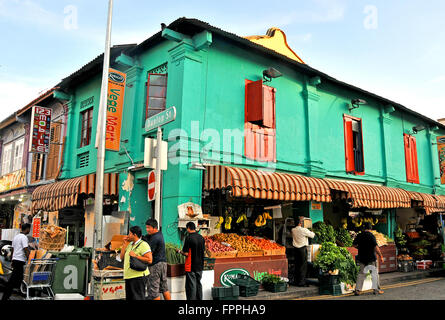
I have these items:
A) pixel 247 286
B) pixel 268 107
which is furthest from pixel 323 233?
pixel 268 107

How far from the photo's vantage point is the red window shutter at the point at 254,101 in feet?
36.0

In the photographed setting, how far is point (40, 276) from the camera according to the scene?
8.33 meters

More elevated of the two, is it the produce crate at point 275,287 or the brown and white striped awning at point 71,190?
the brown and white striped awning at point 71,190

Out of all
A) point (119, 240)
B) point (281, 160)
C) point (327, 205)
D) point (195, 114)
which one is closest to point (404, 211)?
point (327, 205)

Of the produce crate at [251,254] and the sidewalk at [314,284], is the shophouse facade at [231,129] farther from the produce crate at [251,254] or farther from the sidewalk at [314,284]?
the sidewalk at [314,284]

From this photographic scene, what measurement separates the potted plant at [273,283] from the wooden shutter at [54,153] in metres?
9.81

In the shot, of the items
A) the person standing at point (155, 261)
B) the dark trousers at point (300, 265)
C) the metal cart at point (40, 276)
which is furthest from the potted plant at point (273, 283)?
the metal cart at point (40, 276)

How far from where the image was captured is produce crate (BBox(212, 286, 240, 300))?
7.98 metres

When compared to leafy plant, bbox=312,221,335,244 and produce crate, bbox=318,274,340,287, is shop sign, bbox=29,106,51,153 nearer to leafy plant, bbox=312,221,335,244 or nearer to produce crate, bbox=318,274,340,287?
leafy plant, bbox=312,221,335,244

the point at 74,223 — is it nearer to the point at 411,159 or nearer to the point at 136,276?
the point at 136,276

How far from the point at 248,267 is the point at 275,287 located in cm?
83

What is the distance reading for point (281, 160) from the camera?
11.9m

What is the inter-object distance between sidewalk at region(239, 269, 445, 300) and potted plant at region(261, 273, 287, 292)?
129mm
